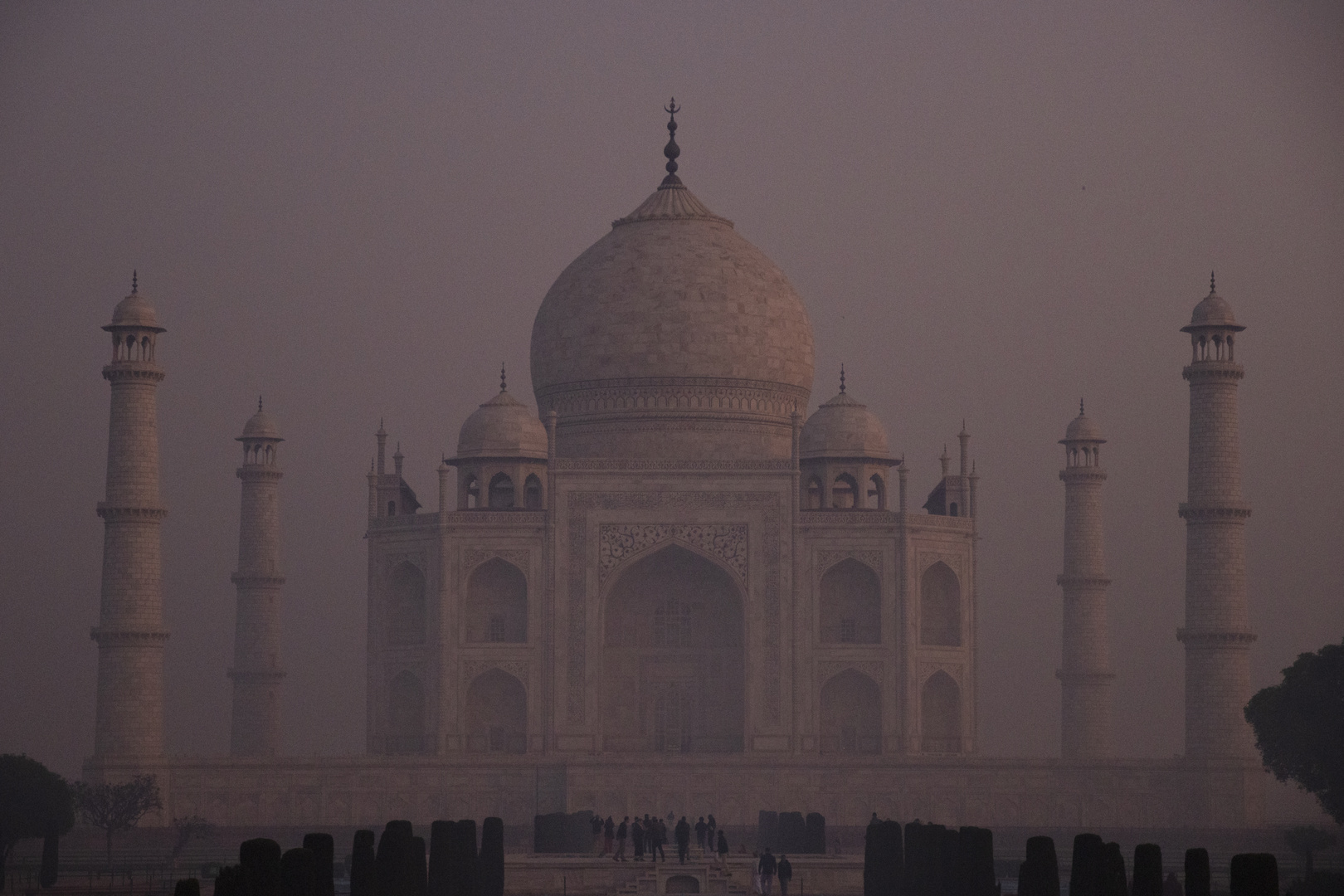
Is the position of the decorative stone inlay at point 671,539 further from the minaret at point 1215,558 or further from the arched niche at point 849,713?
the minaret at point 1215,558

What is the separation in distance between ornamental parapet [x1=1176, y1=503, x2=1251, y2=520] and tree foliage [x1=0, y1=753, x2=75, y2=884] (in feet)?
53.2

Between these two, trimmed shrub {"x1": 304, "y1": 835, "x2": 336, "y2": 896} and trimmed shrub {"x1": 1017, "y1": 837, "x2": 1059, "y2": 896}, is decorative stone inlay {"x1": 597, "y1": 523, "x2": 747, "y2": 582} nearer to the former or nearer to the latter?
trimmed shrub {"x1": 304, "y1": 835, "x2": 336, "y2": 896}

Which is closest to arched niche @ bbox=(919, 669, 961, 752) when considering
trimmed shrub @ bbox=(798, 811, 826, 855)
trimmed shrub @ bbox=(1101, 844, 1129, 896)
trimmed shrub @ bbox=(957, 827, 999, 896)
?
trimmed shrub @ bbox=(798, 811, 826, 855)

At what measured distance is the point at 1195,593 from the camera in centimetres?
3578

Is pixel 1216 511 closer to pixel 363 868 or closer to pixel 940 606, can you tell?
pixel 940 606

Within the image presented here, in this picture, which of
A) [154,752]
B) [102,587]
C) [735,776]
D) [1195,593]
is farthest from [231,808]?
[1195,593]

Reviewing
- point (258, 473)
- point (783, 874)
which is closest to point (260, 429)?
point (258, 473)

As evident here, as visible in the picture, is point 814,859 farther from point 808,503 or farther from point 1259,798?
point 808,503

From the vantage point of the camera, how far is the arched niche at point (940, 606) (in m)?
38.7

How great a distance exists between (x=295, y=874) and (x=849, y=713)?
19.8 meters

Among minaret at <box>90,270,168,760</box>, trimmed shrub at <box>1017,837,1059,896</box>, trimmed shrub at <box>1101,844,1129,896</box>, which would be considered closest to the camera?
trimmed shrub at <box>1101,844,1129,896</box>

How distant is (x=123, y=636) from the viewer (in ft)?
115

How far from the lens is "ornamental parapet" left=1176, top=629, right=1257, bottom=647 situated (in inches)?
1390

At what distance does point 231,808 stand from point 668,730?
23.3 ft
